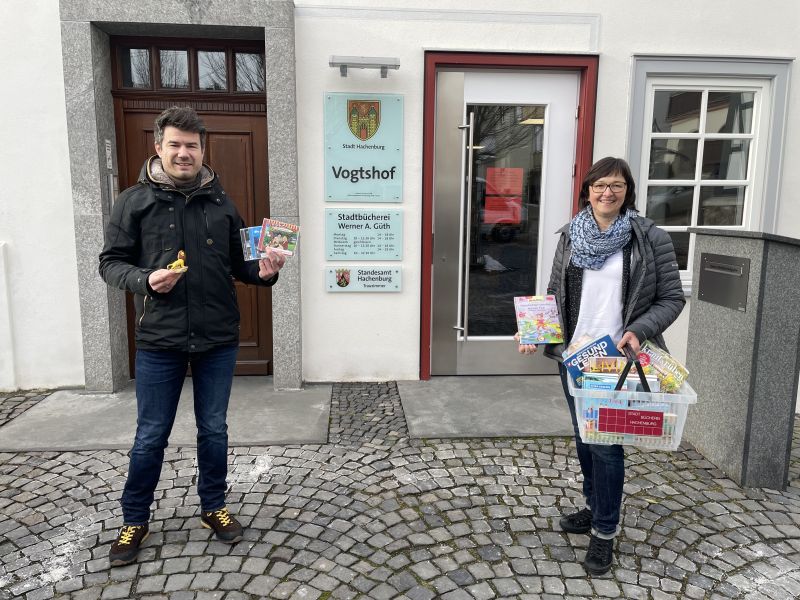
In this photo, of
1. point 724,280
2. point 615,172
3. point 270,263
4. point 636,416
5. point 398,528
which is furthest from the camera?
point 724,280

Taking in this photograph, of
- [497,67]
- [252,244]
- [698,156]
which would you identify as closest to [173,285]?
[252,244]

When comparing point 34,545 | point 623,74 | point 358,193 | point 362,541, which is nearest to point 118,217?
point 34,545

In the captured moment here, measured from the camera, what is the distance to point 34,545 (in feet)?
9.48

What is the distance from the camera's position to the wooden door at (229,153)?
17.0 feet

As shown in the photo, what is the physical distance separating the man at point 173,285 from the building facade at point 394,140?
7.42 feet

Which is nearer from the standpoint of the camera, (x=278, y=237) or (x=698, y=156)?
(x=278, y=237)

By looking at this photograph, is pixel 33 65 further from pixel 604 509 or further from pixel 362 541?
pixel 604 509

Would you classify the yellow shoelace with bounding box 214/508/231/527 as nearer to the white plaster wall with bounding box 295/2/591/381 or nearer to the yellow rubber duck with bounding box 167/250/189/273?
the yellow rubber duck with bounding box 167/250/189/273

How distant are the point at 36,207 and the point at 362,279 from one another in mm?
2776

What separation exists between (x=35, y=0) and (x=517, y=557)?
5.30m

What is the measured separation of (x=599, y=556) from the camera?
8.87 feet

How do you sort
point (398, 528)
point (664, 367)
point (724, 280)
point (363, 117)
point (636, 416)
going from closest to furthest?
point (636, 416), point (664, 367), point (398, 528), point (724, 280), point (363, 117)

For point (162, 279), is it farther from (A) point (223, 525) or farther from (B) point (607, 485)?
(B) point (607, 485)

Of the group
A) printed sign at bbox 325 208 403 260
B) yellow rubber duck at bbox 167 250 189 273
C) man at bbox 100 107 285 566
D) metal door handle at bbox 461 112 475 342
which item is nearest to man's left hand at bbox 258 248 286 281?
man at bbox 100 107 285 566
